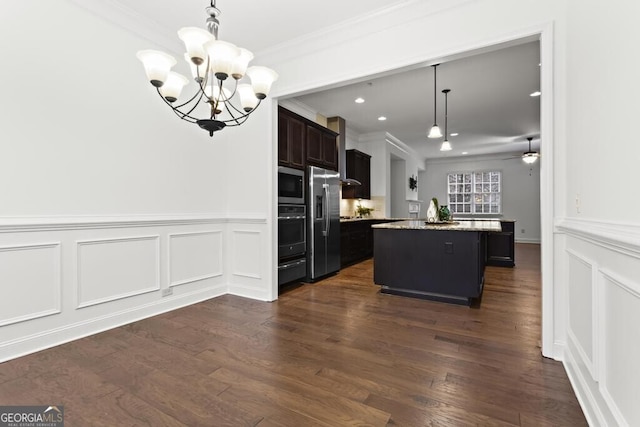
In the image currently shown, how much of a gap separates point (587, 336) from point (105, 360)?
10.0ft

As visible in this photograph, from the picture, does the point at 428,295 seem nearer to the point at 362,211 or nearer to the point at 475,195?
the point at 362,211

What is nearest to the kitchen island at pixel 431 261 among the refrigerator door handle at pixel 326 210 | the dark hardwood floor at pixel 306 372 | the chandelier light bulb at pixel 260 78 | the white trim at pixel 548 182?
the dark hardwood floor at pixel 306 372

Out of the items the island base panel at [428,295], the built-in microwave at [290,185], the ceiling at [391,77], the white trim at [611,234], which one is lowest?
the island base panel at [428,295]

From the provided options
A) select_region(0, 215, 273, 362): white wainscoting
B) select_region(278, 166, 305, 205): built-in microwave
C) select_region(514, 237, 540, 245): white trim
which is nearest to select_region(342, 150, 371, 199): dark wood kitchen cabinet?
select_region(278, 166, 305, 205): built-in microwave

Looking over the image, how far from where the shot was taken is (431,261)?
3742 millimetres

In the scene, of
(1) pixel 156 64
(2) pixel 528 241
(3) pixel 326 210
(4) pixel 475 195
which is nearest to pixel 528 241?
(2) pixel 528 241

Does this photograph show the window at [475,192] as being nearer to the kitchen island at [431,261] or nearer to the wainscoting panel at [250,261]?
the kitchen island at [431,261]

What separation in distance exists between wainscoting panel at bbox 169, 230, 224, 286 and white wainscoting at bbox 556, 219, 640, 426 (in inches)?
136

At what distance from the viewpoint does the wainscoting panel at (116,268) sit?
8.82 ft

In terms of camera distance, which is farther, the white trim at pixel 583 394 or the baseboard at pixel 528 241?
the baseboard at pixel 528 241

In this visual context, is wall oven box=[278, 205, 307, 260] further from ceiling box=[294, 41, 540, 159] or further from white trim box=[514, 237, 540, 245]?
white trim box=[514, 237, 540, 245]

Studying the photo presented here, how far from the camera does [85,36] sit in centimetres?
269

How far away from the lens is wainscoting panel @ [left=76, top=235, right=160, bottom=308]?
2.69m

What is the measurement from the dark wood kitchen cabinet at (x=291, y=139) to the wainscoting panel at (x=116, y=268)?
1.88m
